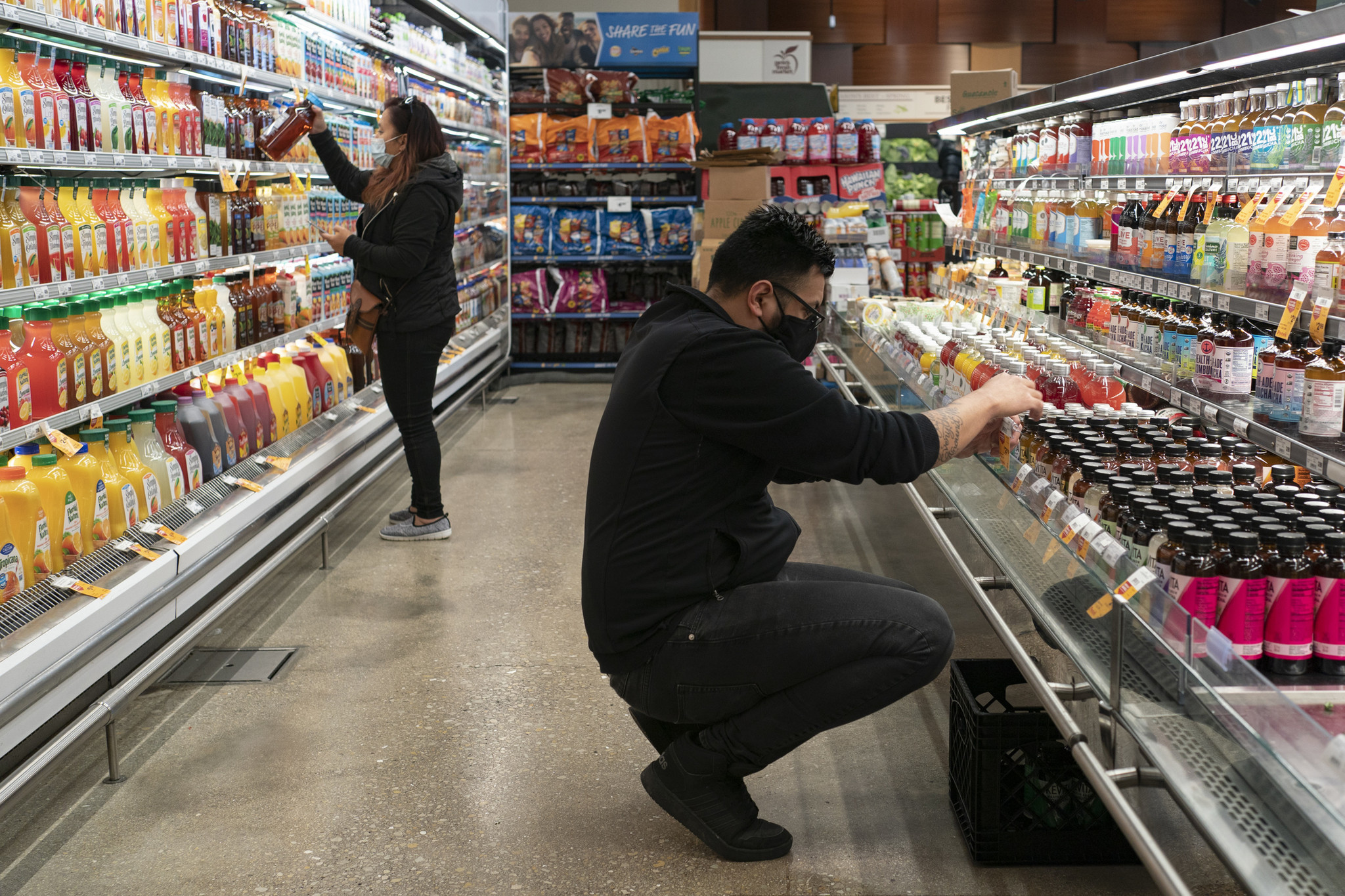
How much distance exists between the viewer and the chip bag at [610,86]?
912 cm

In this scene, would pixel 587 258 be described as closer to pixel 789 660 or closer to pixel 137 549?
pixel 137 549

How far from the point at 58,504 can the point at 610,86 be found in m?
6.95

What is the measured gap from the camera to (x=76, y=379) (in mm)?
3133

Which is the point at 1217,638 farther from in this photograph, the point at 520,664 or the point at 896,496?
the point at 896,496

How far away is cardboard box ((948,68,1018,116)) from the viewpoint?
6.73 m

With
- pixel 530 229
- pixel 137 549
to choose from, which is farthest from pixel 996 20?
pixel 137 549

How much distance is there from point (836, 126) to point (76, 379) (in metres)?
5.19

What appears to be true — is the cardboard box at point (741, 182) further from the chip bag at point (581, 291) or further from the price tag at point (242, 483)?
the price tag at point (242, 483)

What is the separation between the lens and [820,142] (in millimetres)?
7180

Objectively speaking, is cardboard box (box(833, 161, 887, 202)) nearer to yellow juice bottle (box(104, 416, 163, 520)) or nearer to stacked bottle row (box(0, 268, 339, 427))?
stacked bottle row (box(0, 268, 339, 427))

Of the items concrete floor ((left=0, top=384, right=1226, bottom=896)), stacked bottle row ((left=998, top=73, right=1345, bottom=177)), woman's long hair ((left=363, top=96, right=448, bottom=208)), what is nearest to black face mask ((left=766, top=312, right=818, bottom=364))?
concrete floor ((left=0, top=384, right=1226, bottom=896))

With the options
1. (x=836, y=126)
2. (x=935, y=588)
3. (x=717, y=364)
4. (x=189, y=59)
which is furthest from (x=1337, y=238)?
(x=836, y=126)

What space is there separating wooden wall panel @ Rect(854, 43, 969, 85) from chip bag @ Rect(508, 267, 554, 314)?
5129 millimetres

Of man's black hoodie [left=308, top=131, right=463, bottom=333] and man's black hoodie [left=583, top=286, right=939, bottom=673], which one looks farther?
man's black hoodie [left=308, top=131, right=463, bottom=333]
